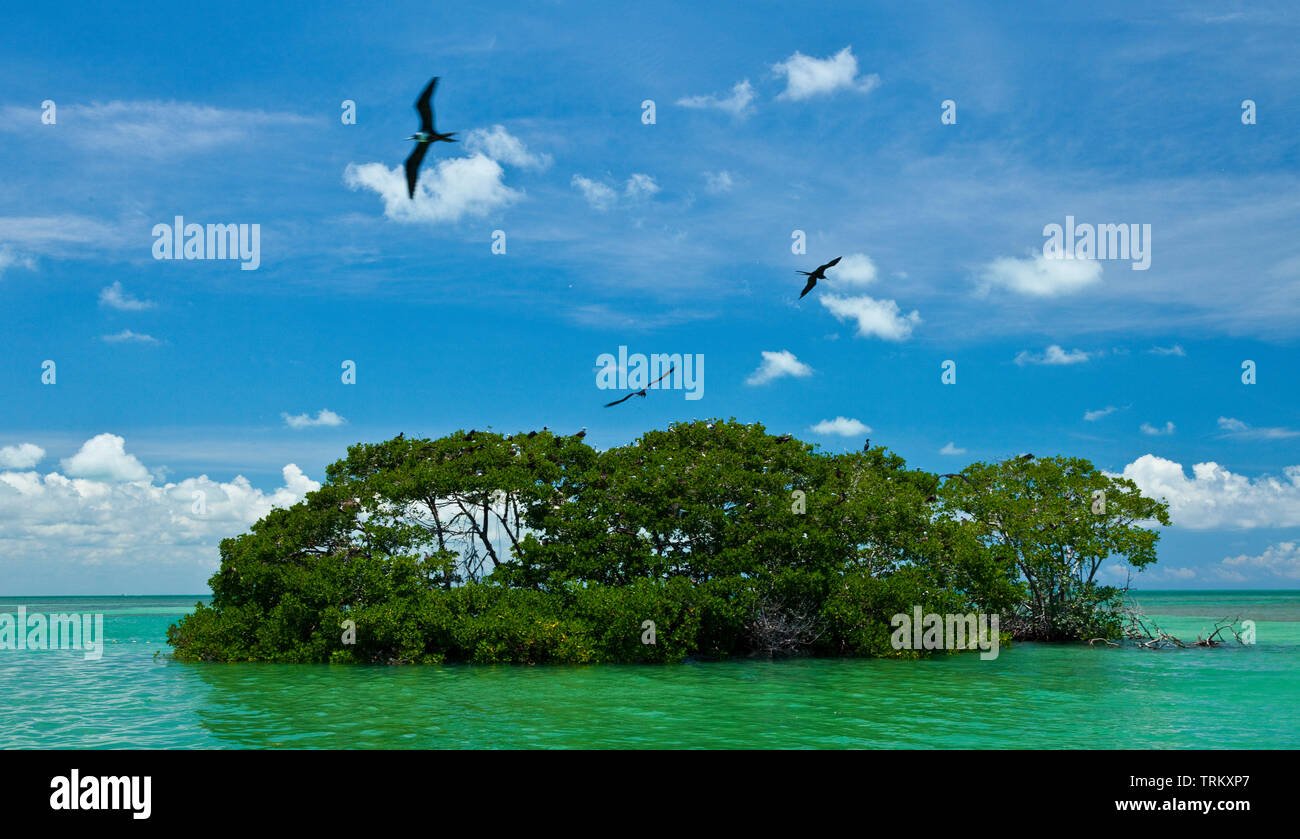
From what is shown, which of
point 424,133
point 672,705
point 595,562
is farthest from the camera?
point 595,562

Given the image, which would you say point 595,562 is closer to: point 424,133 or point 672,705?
point 672,705

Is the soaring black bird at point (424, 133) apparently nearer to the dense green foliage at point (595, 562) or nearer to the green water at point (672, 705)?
the green water at point (672, 705)

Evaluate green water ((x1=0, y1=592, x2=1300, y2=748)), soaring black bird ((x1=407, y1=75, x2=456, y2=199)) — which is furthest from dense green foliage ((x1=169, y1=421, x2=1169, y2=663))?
soaring black bird ((x1=407, y1=75, x2=456, y2=199))

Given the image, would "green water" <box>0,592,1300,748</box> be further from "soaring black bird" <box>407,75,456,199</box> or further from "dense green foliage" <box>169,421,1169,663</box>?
"soaring black bird" <box>407,75,456,199</box>

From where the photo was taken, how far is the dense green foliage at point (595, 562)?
25.6m

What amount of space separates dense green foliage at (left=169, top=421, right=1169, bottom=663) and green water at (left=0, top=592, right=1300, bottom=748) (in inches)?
41.9

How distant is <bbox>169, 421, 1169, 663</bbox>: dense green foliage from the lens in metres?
25.6

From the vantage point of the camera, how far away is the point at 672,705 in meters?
18.6

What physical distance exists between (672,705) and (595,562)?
858 cm

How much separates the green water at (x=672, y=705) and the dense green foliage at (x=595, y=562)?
1065 millimetres

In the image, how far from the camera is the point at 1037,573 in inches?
1351

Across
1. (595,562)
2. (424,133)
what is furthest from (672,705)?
(424,133)
